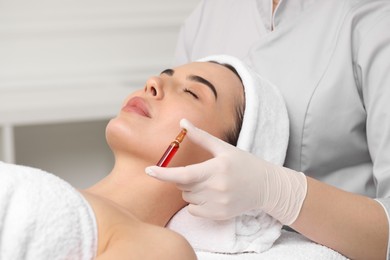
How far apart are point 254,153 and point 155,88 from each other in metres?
0.26

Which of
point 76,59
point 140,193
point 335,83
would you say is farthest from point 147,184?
point 76,59

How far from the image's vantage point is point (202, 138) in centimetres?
137

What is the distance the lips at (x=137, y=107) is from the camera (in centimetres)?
152

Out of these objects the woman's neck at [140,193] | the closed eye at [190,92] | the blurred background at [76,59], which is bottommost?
the blurred background at [76,59]

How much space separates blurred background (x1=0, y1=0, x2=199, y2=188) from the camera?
276 cm

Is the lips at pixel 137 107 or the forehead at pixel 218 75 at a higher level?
the forehead at pixel 218 75

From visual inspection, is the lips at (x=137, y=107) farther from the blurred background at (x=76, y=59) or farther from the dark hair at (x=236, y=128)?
the blurred background at (x=76, y=59)

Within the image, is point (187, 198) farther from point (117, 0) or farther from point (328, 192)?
point (117, 0)

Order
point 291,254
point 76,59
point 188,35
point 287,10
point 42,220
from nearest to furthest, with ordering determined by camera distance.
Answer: point 42,220
point 291,254
point 287,10
point 188,35
point 76,59

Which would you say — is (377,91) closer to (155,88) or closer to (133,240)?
(155,88)

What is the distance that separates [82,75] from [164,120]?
1370 millimetres

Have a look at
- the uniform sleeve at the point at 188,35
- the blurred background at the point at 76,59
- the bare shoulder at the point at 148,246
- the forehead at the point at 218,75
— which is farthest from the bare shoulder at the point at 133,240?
the blurred background at the point at 76,59

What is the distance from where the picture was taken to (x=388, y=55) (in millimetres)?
1615

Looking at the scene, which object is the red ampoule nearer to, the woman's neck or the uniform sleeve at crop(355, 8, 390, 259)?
the woman's neck
